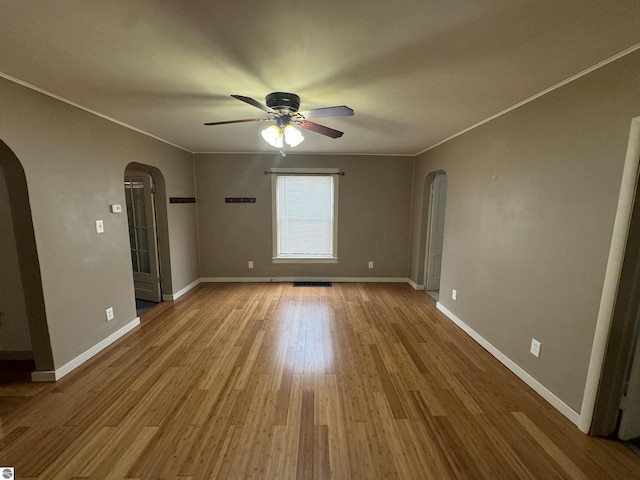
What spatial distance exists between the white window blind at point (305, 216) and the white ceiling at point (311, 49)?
7.97 feet

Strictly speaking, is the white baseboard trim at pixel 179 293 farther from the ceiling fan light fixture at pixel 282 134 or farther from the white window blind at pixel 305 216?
the ceiling fan light fixture at pixel 282 134

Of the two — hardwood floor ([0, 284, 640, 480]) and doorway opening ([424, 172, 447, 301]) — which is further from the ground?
doorway opening ([424, 172, 447, 301])

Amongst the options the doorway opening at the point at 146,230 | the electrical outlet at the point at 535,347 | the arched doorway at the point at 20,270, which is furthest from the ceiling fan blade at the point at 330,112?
the doorway opening at the point at 146,230

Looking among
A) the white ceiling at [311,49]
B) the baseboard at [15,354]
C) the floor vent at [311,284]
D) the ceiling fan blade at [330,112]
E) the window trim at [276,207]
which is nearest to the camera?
the white ceiling at [311,49]

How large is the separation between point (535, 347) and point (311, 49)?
9.02 feet

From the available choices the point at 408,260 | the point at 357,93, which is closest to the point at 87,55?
the point at 357,93

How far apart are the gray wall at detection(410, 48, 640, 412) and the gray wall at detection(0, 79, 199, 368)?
12.9 ft

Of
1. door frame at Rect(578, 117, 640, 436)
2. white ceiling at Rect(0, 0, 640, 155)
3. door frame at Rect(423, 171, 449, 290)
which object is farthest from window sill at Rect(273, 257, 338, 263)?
door frame at Rect(578, 117, 640, 436)

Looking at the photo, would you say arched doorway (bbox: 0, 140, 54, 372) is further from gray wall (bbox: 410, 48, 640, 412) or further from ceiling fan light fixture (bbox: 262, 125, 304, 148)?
gray wall (bbox: 410, 48, 640, 412)

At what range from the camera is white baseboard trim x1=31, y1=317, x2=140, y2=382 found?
227cm

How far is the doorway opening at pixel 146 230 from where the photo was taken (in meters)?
3.88

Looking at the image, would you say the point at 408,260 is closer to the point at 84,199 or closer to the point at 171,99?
the point at 171,99

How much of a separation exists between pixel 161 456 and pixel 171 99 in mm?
2564

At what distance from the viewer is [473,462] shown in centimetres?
160
